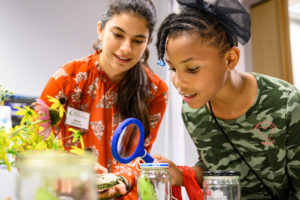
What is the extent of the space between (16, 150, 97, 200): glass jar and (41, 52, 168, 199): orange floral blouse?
3.26ft

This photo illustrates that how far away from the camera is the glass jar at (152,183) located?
0.58 m

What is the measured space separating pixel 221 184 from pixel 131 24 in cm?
84

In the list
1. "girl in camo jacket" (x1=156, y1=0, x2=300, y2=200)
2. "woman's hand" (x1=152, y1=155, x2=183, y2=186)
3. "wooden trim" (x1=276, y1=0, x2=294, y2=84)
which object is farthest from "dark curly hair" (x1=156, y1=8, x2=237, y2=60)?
"wooden trim" (x1=276, y1=0, x2=294, y2=84)

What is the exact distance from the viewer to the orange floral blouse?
1285 millimetres

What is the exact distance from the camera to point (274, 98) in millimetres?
914

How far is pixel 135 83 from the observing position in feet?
4.53

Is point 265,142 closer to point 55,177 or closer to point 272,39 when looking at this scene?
point 55,177

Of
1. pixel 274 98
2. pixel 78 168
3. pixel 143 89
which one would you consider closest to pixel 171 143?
pixel 143 89

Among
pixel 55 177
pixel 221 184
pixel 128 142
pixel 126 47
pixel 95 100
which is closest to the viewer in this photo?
pixel 55 177

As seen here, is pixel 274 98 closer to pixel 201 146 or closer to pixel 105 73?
Result: pixel 201 146

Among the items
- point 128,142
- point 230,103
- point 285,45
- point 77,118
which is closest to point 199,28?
point 230,103

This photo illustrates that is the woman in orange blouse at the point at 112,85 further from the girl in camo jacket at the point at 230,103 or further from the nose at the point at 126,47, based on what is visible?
the girl in camo jacket at the point at 230,103

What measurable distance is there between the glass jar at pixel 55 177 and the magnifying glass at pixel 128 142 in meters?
0.36

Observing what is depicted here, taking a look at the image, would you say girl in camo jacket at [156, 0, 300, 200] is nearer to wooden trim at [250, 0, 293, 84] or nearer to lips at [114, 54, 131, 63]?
lips at [114, 54, 131, 63]
